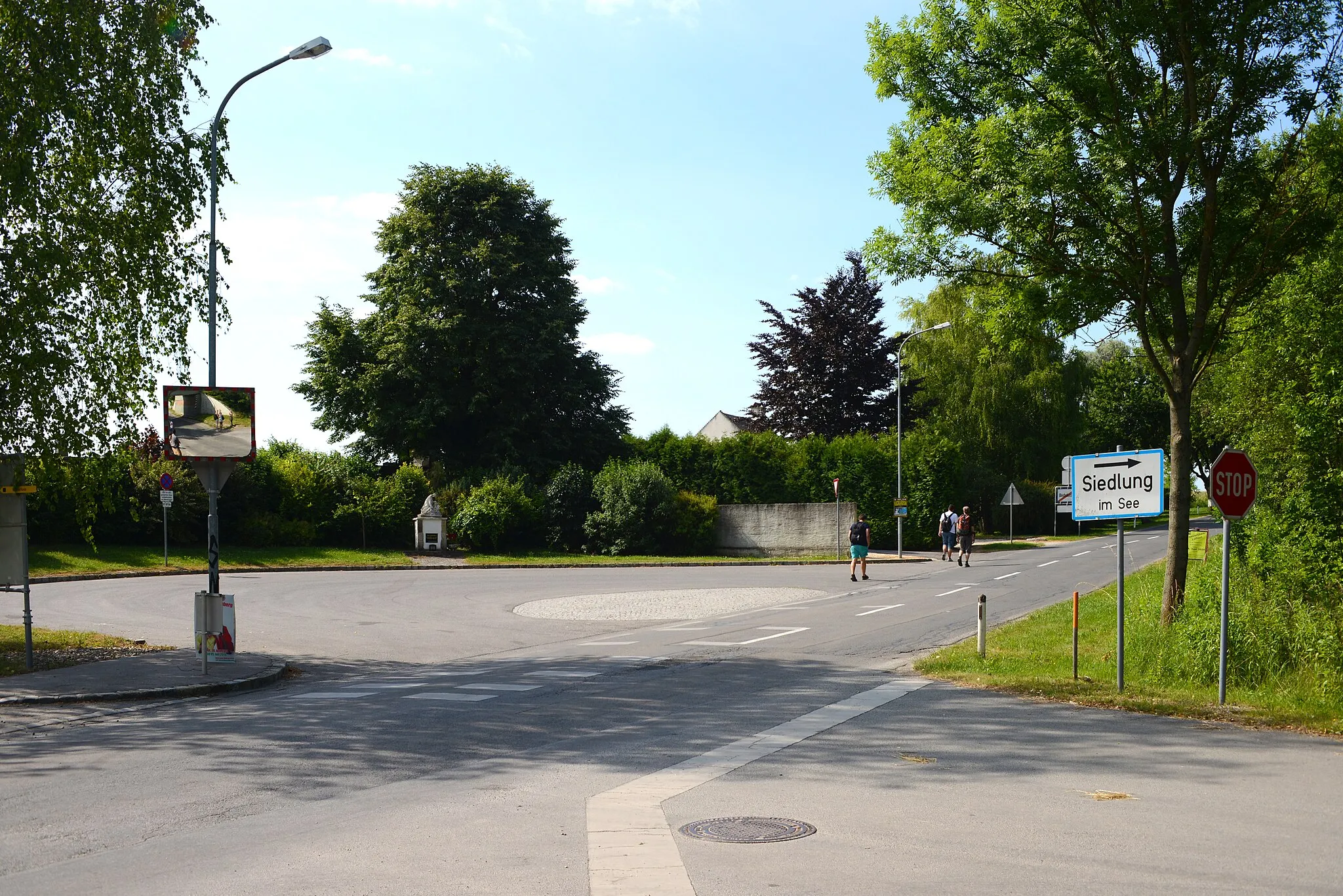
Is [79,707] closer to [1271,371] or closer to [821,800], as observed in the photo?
[821,800]

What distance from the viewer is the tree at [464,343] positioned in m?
46.1

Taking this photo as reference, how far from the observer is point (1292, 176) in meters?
14.6

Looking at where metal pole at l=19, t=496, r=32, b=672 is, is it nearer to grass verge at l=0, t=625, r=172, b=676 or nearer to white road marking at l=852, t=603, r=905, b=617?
grass verge at l=0, t=625, r=172, b=676

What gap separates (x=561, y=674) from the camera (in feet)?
44.6

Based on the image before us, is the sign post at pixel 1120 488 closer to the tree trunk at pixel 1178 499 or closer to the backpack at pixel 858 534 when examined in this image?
the tree trunk at pixel 1178 499

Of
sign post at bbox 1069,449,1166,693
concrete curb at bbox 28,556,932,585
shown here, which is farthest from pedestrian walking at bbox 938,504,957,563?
sign post at bbox 1069,449,1166,693

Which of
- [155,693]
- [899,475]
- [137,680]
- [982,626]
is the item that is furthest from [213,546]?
[899,475]

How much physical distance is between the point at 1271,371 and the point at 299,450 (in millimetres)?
39780

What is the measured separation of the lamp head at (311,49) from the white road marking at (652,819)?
12297 mm

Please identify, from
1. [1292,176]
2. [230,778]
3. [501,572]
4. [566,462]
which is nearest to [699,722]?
[230,778]

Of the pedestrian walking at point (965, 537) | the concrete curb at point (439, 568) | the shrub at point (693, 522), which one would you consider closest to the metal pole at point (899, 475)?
the concrete curb at point (439, 568)

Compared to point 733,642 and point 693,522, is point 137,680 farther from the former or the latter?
point 693,522

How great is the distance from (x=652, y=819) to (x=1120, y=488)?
22.7 ft

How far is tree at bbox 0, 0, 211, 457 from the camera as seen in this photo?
45.0 feet
